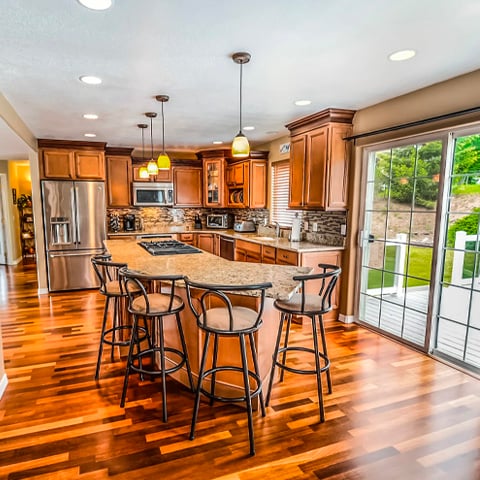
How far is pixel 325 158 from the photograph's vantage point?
388 cm

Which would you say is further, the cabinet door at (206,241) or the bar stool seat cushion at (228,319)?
the cabinet door at (206,241)

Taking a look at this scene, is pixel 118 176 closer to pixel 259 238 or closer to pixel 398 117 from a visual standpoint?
pixel 259 238

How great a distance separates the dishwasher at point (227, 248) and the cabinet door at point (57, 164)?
2.67 m

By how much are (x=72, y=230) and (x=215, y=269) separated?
12.2 feet

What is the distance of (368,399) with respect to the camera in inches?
98.4

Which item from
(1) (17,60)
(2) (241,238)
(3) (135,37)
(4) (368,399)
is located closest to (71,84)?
(1) (17,60)

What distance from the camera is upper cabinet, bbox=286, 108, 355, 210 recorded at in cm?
383

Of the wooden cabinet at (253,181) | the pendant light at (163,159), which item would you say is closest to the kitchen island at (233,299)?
the pendant light at (163,159)

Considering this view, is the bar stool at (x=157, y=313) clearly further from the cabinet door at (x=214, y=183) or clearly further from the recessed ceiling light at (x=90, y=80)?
the cabinet door at (x=214, y=183)

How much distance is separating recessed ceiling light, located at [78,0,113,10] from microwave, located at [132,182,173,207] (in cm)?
457

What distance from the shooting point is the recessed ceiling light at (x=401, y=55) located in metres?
2.30

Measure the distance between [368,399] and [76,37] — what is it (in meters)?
3.10

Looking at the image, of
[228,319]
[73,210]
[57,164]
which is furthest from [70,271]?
[228,319]

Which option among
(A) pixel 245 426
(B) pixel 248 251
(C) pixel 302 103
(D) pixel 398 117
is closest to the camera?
(A) pixel 245 426
